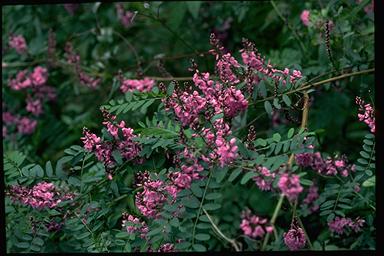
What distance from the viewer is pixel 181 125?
1570 mm

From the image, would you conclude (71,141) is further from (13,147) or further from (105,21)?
(105,21)

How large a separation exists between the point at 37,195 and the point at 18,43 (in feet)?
4.28

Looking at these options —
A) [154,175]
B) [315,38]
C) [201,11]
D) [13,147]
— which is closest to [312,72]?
[315,38]

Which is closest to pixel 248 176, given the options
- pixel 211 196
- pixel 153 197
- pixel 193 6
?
pixel 211 196

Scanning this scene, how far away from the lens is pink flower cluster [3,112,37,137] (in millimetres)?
2807

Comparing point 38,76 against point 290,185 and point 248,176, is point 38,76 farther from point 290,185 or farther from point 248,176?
point 290,185

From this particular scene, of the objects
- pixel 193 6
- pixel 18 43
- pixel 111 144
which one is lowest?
pixel 111 144

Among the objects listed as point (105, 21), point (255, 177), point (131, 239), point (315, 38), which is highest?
point (105, 21)

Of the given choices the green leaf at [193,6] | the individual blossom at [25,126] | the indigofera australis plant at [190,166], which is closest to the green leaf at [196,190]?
the indigofera australis plant at [190,166]

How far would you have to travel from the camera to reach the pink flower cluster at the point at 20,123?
2807 mm

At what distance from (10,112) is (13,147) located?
29cm

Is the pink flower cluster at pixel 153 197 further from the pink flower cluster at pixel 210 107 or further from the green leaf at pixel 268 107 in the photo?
the green leaf at pixel 268 107

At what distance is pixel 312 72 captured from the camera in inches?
84.4

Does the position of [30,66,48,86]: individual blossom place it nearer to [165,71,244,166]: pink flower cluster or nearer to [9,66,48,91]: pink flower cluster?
[9,66,48,91]: pink flower cluster
